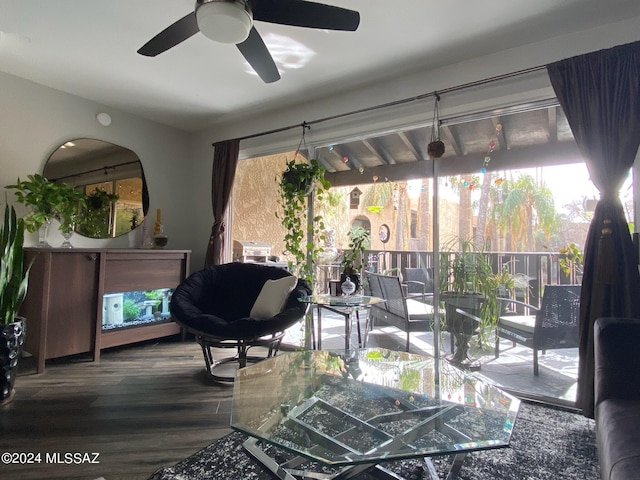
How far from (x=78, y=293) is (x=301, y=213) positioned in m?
2.07

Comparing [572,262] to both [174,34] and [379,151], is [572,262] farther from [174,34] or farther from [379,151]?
[174,34]

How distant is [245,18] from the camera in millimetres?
1508

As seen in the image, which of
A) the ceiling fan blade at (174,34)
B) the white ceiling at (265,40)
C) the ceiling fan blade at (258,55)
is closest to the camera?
the ceiling fan blade at (174,34)

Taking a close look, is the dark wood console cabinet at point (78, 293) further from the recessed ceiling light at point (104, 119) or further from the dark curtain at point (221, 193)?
the recessed ceiling light at point (104, 119)

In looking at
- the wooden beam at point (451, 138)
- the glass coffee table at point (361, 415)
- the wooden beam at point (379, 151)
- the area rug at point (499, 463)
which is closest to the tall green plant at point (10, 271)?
the area rug at point (499, 463)

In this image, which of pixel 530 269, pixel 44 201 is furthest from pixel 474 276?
pixel 44 201

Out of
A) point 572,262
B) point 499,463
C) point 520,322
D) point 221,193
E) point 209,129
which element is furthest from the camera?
point 209,129

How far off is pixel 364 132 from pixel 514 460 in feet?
8.34

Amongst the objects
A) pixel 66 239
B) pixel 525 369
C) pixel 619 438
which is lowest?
pixel 525 369

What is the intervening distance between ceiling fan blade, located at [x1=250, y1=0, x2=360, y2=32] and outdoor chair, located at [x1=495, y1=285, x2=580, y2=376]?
217cm

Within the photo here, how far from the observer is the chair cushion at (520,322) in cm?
253

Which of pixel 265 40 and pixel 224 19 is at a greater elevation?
pixel 265 40

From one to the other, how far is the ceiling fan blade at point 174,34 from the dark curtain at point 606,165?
7.26ft

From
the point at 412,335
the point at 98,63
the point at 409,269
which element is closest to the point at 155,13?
the point at 98,63
